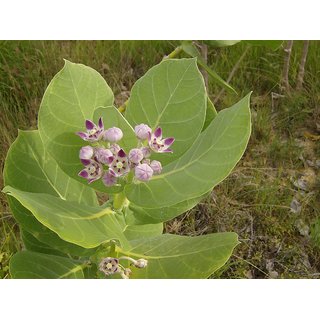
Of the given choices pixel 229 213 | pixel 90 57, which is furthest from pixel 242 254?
pixel 90 57

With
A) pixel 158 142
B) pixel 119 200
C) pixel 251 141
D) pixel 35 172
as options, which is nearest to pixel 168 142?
pixel 158 142

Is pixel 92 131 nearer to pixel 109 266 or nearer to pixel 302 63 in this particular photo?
pixel 109 266

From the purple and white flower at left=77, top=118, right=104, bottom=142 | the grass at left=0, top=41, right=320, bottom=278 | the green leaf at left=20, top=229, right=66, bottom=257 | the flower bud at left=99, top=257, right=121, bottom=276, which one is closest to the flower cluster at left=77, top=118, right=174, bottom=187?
the purple and white flower at left=77, top=118, right=104, bottom=142

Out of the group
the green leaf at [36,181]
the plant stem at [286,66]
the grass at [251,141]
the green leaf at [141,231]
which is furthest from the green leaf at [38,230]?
the plant stem at [286,66]

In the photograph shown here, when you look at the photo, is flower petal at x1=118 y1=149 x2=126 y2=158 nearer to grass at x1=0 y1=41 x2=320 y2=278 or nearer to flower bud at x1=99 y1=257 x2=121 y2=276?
flower bud at x1=99 y1=257 x2=121 y2=276

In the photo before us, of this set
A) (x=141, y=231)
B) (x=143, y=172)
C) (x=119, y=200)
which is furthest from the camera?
(x=141, y=231)

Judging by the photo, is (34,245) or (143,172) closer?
(143,172)

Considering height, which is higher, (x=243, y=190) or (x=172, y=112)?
(x=172, y=112)

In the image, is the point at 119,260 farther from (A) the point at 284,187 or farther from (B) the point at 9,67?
(B) the point at 9,67
